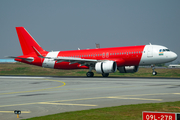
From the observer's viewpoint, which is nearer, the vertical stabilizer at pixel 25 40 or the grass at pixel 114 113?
the grass at pixel 114 113

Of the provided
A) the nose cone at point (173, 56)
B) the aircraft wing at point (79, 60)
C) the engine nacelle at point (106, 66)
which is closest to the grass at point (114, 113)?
the engine nacelle at point (106, 66)

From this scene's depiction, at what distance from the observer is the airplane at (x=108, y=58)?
4122cm

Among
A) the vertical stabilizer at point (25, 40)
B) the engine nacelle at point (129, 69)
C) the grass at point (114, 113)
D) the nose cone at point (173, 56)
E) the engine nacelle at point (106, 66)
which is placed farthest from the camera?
the vertical stabilizer at point (25, 40)

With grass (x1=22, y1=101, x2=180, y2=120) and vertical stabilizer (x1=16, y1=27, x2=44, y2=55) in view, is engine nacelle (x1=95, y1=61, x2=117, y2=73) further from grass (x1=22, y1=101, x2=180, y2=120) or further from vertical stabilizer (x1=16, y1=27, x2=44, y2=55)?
grass (x1=22, y1=101, x2=180, y2=120)

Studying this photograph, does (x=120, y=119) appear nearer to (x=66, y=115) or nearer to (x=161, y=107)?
(x=66, y=115)

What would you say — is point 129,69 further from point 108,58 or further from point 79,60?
point 79,60

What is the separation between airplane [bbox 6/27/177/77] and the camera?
41.2 metres

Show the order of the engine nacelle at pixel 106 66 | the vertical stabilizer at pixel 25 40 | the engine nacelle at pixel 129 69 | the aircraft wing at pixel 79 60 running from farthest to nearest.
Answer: the vertical stabilizer at pixel 25 40, the engine nacelle at pixel 129 69, the aircraft wing at pixel 79 60, the engine nacelle at pixel 106 66

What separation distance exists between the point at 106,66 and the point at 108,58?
10.0ft

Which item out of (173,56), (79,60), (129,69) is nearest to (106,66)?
(79,60)

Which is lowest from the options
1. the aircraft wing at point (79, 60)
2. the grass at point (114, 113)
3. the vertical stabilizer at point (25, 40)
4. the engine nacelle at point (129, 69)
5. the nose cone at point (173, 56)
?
the grass at point (114, 113)

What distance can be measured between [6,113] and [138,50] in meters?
32.2

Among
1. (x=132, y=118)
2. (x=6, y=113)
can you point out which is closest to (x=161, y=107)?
(x=132, y=118)

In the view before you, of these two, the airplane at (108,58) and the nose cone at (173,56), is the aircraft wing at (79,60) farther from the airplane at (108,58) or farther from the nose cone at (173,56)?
the nose cone at (173,56)
